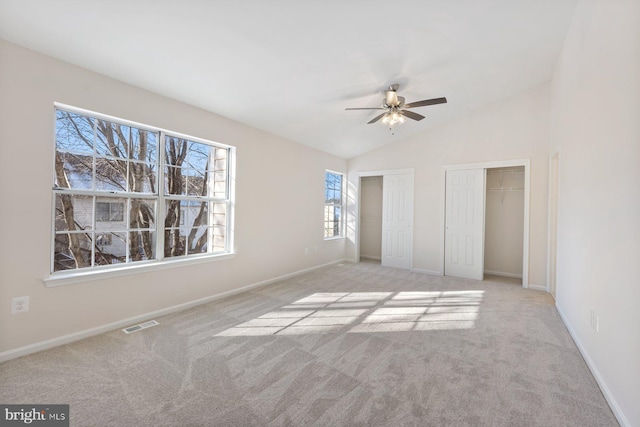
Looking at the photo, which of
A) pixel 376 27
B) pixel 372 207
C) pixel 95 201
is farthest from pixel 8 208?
pixel 372 207

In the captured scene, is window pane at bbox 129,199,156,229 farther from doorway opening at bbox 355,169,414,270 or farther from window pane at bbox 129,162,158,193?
doorway opening at bbox 355,169,414,270

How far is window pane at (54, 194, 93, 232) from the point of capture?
2572 mm

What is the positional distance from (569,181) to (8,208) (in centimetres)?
526

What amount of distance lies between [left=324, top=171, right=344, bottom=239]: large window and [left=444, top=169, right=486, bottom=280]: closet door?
2.34 metres

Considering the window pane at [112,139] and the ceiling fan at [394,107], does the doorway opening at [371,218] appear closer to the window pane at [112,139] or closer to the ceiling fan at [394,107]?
the ceiling fan at [394,107]

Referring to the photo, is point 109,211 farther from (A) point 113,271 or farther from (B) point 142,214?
(A) point 113,271

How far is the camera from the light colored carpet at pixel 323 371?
171 cm

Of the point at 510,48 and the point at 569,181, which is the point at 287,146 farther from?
the point at 569,181

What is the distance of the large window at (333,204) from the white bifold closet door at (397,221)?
41.9 inches

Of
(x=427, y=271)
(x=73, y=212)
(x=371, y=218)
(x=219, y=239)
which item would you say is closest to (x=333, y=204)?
(x=371, y=218)

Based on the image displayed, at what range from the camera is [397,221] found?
6000 mm

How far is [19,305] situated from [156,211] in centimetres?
134

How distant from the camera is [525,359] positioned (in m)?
2.37

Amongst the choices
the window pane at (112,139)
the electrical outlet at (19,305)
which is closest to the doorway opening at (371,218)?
the window pane at (112,139)
